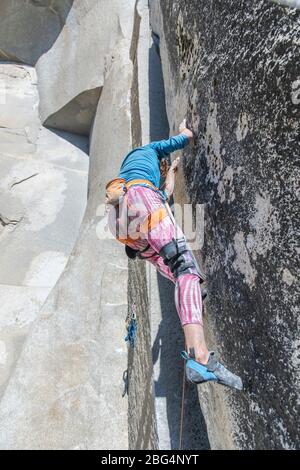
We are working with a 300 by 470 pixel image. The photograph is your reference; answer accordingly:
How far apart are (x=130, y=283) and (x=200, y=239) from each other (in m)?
1.55

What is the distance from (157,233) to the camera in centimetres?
193

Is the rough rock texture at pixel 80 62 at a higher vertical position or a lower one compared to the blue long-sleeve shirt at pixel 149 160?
higher

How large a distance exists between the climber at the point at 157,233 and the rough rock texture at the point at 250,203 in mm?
99

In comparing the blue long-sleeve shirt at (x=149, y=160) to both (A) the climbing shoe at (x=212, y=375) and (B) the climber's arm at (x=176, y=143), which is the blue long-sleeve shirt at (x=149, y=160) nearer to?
(B) the climber's arm at (x=176, y=143)

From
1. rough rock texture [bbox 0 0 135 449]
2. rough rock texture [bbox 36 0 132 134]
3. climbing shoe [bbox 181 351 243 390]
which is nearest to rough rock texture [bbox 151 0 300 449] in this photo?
climbing shoe [bbox 181 351 243 390]

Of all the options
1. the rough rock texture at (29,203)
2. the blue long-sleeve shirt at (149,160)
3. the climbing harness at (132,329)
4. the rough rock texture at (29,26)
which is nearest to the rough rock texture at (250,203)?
the blue long-sleeve shirt at (149,160)

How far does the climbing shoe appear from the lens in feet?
5.13

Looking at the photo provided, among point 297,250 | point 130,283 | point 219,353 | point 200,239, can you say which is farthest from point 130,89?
point 297,250

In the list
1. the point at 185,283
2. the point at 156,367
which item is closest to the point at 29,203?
the point at 156,367

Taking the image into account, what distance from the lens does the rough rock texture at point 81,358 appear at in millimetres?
3031

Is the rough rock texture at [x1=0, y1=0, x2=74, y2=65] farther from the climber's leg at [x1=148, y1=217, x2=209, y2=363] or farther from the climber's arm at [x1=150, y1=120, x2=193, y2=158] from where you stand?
the climber's leg at [x1=148, y1=217, x2=209, y2=363]

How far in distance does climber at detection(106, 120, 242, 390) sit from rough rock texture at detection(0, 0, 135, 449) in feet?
5.01

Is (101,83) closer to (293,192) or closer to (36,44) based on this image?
(36,44)

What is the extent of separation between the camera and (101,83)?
523 centimetres
